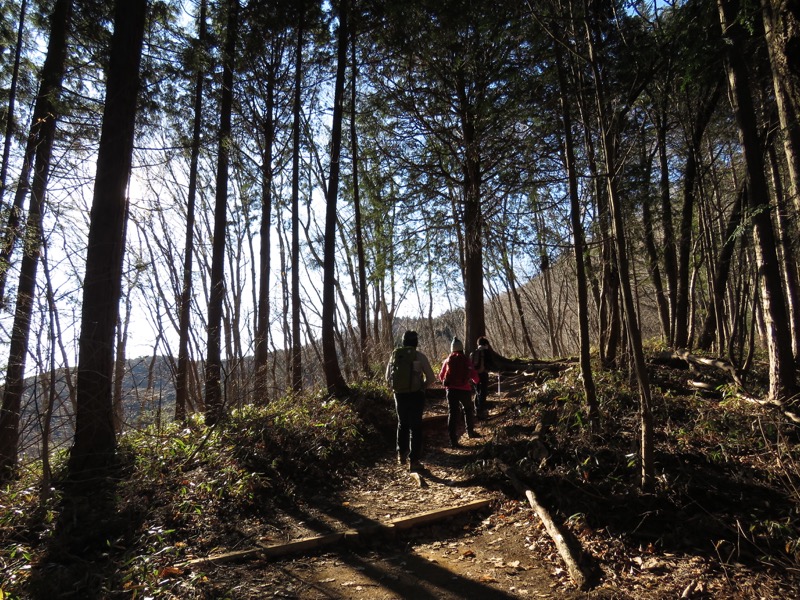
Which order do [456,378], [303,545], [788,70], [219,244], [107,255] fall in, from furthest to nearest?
[219,244] → [456,378] → [107,255] → [303,545] → [788,70]

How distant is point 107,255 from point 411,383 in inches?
168

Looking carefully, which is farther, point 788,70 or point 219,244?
point 219,244

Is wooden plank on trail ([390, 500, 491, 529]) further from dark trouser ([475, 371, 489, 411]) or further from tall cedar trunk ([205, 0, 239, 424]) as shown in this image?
tall cedar trunk ([205, 0, 239, 424])

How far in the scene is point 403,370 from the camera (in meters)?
6.07

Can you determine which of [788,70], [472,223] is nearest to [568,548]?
[788,70]

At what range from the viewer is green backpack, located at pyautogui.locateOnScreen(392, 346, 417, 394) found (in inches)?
239

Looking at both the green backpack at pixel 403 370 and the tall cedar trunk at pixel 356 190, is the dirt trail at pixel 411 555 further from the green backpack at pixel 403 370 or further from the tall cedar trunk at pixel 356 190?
the tall cedar trunk at pixel 356 190

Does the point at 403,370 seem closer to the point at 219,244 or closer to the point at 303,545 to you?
the point at 303,545

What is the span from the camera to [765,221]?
5938 millimetres

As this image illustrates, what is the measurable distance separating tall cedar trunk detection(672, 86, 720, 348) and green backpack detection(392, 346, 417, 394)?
6.72 meters

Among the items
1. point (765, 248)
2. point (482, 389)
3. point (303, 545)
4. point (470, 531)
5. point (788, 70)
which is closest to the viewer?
point (788, 70)

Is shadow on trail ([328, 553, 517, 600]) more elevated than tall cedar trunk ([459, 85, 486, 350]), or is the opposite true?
tall cedar trunk ([459, 85, 486, 350])

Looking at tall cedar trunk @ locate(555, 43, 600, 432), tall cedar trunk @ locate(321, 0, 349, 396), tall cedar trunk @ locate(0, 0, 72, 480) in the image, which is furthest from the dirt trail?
tall cedar trunk @ locate(321, 0, 349, 396)

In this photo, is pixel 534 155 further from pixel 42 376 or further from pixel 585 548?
pixel 42 376
